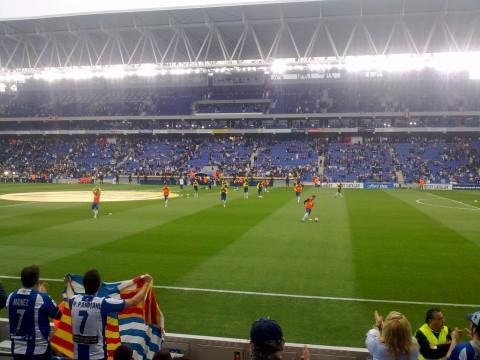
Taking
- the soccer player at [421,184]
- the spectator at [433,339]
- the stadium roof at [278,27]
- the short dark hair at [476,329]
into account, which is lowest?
the spectator at [433,339]

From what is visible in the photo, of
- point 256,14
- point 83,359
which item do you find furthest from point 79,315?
point 256,14

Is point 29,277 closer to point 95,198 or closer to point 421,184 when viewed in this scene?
point 95,198

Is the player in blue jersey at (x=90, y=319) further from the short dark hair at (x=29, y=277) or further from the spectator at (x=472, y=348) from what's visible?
the spectator at (x=472, y=348)

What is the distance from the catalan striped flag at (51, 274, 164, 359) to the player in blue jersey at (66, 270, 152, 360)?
0.55 meters

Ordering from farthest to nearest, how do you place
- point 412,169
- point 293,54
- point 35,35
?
point 412,169
point 293,54
point 35,35

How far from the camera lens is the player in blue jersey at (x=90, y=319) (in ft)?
17.0

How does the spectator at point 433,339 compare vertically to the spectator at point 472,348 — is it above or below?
below

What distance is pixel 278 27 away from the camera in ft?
155

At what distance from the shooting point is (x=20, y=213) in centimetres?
2664

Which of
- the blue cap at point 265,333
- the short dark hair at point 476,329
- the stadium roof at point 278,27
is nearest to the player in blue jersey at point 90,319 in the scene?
the blue cap at point 265,333

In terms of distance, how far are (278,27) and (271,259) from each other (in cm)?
3729

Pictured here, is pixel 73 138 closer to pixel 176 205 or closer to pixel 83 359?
pixel 176 205

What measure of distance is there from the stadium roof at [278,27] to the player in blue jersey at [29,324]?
38829 mm

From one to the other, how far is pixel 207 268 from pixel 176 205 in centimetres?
1826
